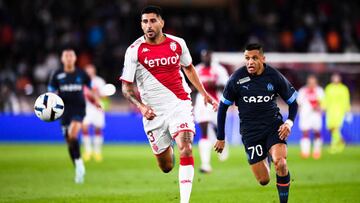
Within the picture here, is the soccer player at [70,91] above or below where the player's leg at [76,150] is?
above

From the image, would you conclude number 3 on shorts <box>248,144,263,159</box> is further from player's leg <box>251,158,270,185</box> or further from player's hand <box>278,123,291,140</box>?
player's hand <box>278,123,291,140</box>

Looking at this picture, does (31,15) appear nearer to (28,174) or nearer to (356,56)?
(356,56)

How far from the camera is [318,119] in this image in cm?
2547

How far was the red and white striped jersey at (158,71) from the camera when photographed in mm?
11250

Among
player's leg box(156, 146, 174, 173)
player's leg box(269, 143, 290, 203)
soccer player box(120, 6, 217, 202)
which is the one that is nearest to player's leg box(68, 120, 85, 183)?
player's leg box(156, 146, 174, 173)

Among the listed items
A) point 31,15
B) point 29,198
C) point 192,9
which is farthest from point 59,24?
point 29,198

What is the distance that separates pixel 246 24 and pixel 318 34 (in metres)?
3.19

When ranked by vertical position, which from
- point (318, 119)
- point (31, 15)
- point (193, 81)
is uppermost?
point (193, 81)

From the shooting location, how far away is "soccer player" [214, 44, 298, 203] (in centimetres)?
1100

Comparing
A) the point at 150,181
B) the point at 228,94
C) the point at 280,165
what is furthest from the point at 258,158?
the point at 150,181

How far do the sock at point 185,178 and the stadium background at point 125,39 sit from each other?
51.3 ft

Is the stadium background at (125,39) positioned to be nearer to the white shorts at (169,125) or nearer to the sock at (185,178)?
the white shorts at (169,125)

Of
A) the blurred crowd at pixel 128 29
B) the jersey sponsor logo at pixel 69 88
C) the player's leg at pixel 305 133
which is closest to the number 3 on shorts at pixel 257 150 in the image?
the jersey sponsor logo at pixel 69 88

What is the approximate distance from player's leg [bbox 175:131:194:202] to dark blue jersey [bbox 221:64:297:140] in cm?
78
